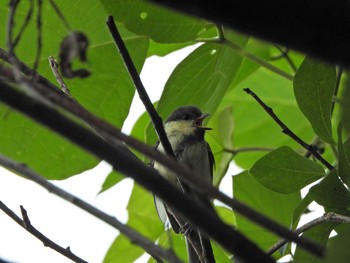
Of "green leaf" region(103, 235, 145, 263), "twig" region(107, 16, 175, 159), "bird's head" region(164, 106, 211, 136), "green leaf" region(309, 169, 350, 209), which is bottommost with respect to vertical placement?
"green leaf" region(103, 235, 145, 263)

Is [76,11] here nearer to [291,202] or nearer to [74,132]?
[291,202]

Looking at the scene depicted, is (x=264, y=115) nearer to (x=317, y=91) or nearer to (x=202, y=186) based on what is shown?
(x=317, y=91)

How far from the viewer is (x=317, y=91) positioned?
5.98 feet

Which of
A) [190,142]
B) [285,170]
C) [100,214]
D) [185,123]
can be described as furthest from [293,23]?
[185,123]

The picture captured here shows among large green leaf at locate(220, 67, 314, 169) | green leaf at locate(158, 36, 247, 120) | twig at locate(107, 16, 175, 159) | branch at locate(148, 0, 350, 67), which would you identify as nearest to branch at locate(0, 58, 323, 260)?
branch at locate(148, 0, 350, 67)

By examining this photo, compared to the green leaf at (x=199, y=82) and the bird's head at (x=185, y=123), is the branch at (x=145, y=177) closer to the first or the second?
the green leaf at (x=199, y=82)

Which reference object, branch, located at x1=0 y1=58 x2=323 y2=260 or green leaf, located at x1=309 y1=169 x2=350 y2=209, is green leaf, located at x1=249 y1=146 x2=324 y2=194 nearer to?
green leaf, located at x1=309 y1=169 x2=350 y2=209

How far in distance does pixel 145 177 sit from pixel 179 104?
1610 mm

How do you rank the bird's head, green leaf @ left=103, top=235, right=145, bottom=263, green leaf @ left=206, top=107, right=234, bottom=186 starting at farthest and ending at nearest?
1. the bird's head
2. green leaf @ left=206, top=107, right=234, bottom=186
3. green leaf @ left=103, top=235, right=145, bottom=263

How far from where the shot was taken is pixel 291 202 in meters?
2.38

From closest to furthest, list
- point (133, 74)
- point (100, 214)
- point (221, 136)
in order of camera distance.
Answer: point (100, 214) < point (133, 74) < point (221, 136)

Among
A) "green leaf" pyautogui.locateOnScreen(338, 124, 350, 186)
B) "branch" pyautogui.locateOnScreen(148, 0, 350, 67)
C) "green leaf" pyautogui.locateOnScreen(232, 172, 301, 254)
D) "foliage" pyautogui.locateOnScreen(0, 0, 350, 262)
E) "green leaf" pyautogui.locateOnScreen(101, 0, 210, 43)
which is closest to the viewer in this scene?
"branch" pyautogui.locateOnScreen(148, 0, 350, 67)

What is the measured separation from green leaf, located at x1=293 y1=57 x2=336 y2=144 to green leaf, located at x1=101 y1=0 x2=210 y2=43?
0.43 metres

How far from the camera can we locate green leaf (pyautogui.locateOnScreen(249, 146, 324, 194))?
6.18 feet
